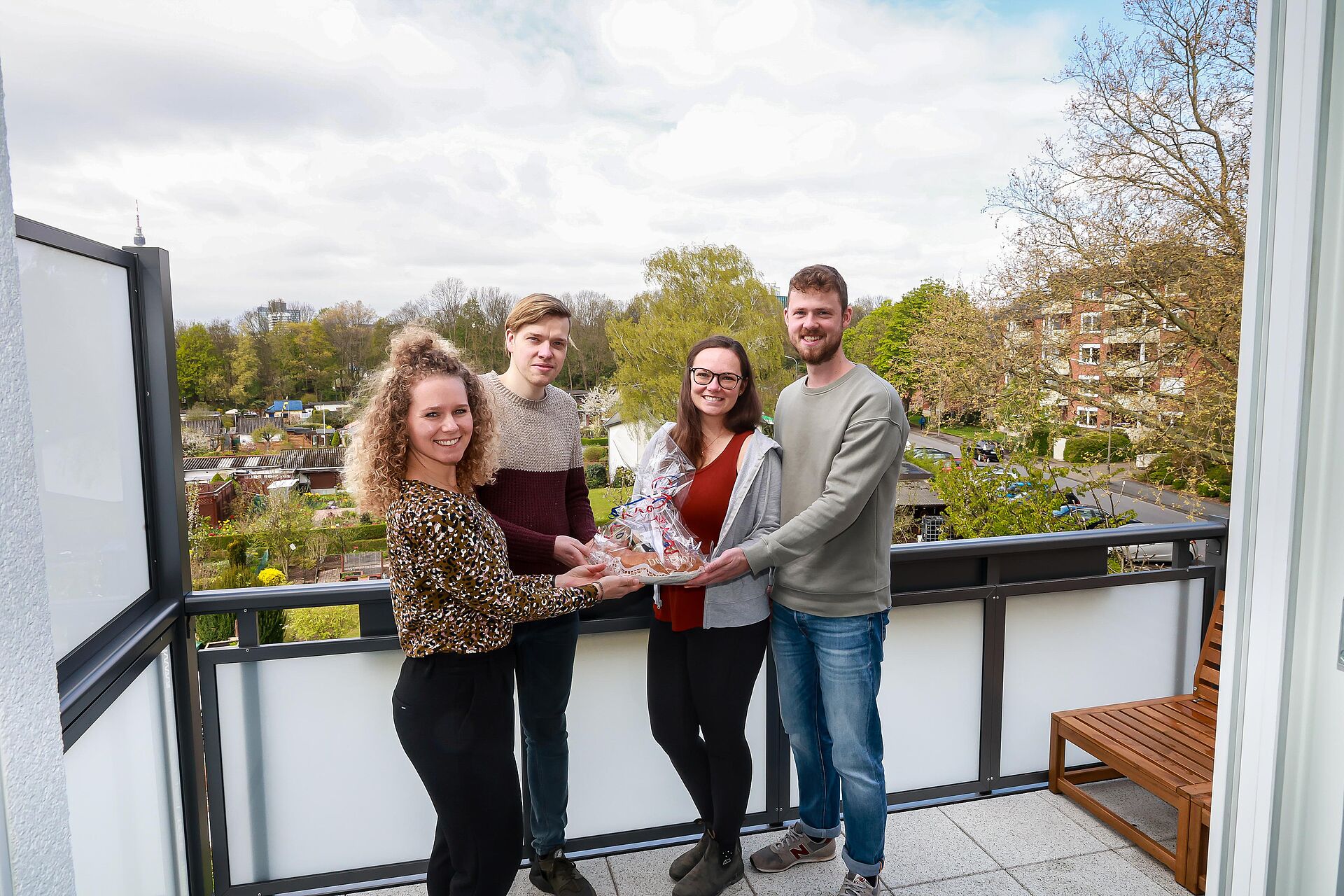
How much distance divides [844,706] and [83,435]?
6.05 feet

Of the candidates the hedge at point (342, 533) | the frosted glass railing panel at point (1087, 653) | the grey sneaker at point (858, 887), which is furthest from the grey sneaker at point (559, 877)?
the hedge at point (342, 533)

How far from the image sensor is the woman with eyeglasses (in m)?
1.97

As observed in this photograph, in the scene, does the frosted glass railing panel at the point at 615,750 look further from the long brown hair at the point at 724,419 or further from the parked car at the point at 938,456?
the parked car at the point at 938,456

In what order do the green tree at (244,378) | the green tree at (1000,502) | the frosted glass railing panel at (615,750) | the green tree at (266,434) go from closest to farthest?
the frosted glass railing panel at (615,750) → the green tree at (1000,502) → the green tree at (266,434) → the green tree at (244,378)

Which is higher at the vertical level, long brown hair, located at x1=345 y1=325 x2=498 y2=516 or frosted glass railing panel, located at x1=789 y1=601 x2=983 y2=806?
long brown hair, located at x1=345 y1=325 x2=498 y2=516

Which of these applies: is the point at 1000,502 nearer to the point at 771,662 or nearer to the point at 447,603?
the point at 771,662

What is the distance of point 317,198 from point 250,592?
51934 mm

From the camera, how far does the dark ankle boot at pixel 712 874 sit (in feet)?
7.09

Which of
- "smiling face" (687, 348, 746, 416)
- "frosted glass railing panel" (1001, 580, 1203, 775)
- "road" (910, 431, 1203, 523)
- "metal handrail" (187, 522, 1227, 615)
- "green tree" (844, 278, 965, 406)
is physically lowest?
"road" (910, 431, 1203, 523)

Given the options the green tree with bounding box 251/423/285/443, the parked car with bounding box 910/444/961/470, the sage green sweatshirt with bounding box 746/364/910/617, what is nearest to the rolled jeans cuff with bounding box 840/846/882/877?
the sage green sweatshirt with bounding box 746/364/910/617

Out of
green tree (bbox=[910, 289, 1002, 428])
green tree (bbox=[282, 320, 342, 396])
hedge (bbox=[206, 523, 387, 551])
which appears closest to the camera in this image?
green tree (bbox=[910, 289, 1002, 428])

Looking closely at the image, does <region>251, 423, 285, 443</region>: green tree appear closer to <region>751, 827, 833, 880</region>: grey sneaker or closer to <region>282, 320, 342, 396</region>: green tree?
<region>282, 320, 342, 396</region>: green tree

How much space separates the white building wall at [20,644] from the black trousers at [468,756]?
726 millimetres

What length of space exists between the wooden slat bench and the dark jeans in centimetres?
170
